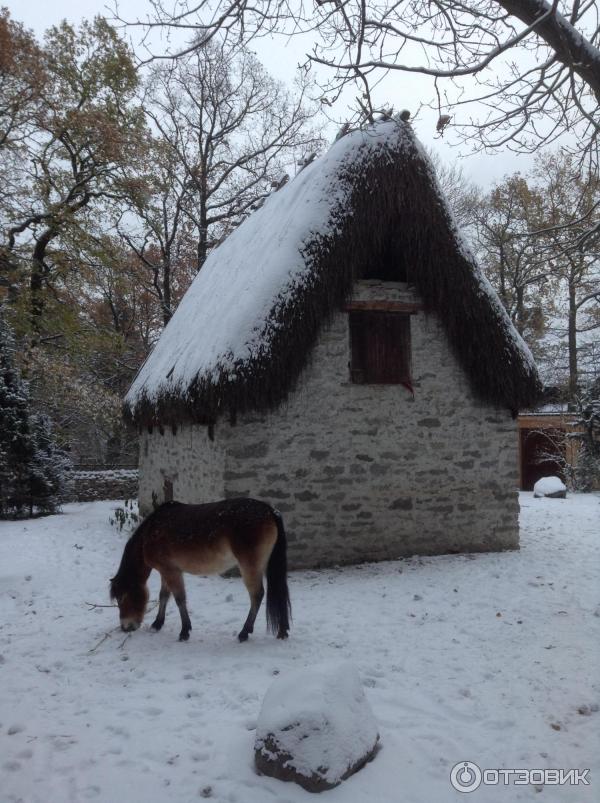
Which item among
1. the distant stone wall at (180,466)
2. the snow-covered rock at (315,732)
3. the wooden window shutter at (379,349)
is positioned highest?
the wooden window shutter at (379,349)

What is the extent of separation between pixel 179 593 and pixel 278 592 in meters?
0.97

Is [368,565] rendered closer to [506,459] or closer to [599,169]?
[506,459]

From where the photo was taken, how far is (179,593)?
5605 millimetres

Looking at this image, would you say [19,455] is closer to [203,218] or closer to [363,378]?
[363,378]

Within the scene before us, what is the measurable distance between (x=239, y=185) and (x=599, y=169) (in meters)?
19.5

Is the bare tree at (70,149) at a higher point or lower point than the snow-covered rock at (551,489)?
higher

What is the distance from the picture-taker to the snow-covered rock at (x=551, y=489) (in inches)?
637

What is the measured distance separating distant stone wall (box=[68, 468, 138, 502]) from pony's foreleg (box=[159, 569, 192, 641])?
48.8 ft

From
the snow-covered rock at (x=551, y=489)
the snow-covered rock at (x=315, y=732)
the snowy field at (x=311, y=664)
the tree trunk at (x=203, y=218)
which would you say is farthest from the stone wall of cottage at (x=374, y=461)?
the tree trunk at (x=203, y=218)

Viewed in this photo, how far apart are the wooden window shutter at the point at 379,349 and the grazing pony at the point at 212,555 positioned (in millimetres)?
3875

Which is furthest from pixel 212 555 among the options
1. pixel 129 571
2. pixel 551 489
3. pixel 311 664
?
pixel 551 489

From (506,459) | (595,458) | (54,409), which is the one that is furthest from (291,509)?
(54,409)

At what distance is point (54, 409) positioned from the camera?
2120 centimetres

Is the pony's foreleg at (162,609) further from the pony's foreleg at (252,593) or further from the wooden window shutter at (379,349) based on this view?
the wooden window shutter at (379,349)
